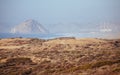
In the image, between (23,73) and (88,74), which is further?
(23,73)

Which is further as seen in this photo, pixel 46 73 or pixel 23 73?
pixel 23 73

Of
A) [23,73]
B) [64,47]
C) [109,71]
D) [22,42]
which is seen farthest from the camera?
[22,42]

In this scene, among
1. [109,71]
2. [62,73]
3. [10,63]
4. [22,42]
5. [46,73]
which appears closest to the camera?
[109,71]

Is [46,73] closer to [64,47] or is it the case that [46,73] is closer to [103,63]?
[103,63]

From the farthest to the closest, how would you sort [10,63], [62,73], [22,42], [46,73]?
[22,42]
[10,63]
[46,73]
[62,73]

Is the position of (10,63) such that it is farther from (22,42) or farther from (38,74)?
(22,42)

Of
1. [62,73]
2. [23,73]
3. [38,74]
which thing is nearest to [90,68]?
[62,73]

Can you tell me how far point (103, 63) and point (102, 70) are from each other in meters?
8.96

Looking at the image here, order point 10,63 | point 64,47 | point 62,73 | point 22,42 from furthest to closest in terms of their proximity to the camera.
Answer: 1. point 22,42
2. point 64,47
3. point 10,63
4. point 62,73

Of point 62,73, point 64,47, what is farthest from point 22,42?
point 62,73

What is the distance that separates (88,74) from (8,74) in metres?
21.3

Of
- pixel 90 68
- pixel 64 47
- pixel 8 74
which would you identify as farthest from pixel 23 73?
pixel 64 47

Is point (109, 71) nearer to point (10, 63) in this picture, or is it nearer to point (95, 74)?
point (95, 74)

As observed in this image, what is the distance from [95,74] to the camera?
4772cm
